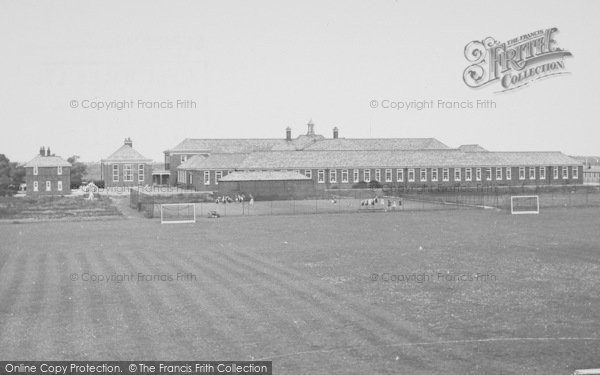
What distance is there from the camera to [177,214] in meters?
48.0

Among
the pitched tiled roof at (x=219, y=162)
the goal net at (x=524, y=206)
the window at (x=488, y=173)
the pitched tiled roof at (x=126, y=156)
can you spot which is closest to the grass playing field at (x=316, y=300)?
the goal net at (x=524, y=206)

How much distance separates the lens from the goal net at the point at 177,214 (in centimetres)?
4353

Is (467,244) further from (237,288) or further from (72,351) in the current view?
(72,351)

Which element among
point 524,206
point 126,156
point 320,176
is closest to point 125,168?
point 126,156

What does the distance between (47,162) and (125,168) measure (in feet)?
56.4

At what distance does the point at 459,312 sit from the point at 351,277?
5.50m

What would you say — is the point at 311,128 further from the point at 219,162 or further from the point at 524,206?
the point at 524,206

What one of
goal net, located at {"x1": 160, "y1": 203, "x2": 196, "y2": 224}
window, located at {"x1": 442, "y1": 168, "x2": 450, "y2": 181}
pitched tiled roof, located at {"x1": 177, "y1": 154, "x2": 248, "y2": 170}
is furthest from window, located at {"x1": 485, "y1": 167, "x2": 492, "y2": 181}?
goal net, located at {"x1": 160, "y1": 203, "x2": 196, "y2": 224}

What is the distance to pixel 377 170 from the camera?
8050 centimetres

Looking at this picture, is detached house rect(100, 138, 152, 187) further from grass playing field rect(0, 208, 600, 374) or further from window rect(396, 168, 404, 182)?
grass playing field rect(0, 208, 600, 374)

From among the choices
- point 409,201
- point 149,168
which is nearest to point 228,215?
point 409,201

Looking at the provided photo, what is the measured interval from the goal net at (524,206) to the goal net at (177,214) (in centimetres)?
2214

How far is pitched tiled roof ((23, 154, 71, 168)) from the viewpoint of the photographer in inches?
3022

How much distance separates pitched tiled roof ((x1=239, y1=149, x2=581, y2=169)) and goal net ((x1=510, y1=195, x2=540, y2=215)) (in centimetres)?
2251
